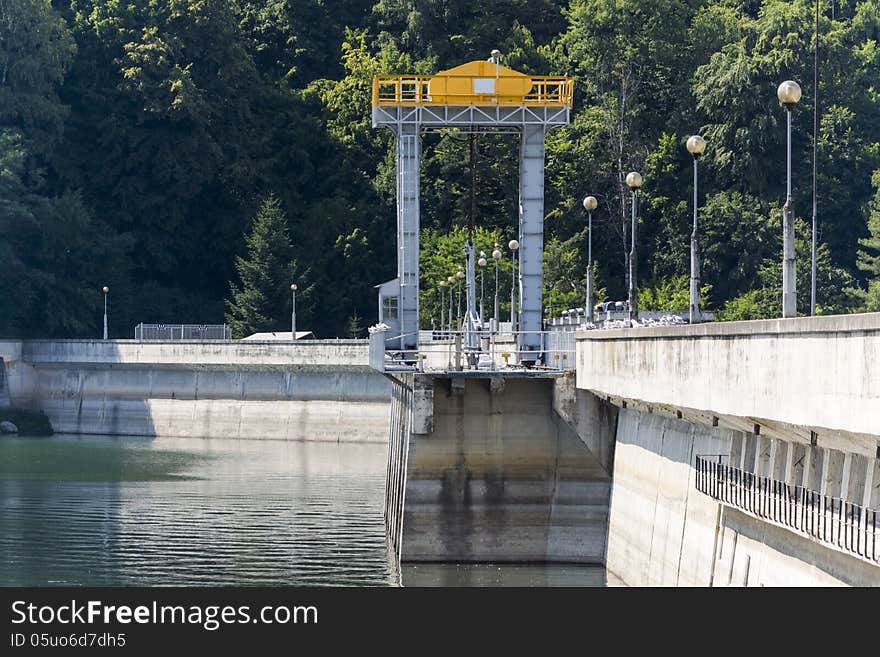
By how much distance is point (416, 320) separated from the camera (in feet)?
179

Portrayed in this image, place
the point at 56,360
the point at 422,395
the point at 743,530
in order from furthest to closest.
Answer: the point at 56,360
the point at 422,395
the point at 743,530

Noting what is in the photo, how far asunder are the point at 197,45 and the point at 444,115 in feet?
242

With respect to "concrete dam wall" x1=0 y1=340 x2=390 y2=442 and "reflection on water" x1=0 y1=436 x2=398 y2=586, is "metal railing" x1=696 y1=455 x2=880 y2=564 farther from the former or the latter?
"concrete dam wall" x1=0 y1=340 x2=390 y2=442

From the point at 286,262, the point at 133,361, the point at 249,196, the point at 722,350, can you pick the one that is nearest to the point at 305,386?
the point at 133,361

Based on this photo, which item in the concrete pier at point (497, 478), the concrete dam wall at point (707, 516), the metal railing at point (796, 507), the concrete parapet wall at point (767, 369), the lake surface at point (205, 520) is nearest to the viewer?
the concrete parapet wall at point (767, 369)

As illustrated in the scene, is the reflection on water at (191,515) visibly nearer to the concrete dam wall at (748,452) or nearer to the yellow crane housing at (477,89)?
the concrete dam wall at (748,452)

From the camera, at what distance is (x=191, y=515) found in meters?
60.7

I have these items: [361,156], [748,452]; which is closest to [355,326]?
[361,156]

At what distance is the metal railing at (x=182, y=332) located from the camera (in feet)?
369

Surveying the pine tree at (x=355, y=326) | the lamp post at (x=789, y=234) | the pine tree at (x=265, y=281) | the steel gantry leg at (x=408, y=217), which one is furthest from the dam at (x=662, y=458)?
the pine tree at (x=265, y=281)

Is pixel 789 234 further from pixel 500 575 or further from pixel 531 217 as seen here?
pixel 531 217

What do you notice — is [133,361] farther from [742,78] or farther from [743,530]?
[743,530]

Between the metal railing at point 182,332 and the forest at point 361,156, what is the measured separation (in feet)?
16.2

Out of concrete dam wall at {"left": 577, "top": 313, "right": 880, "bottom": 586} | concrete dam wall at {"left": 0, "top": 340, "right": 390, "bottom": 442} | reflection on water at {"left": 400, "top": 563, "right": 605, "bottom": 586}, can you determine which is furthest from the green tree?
concrete dam wall at {"left": 577, "top": 313, "right": 880, "bottom": 586}
